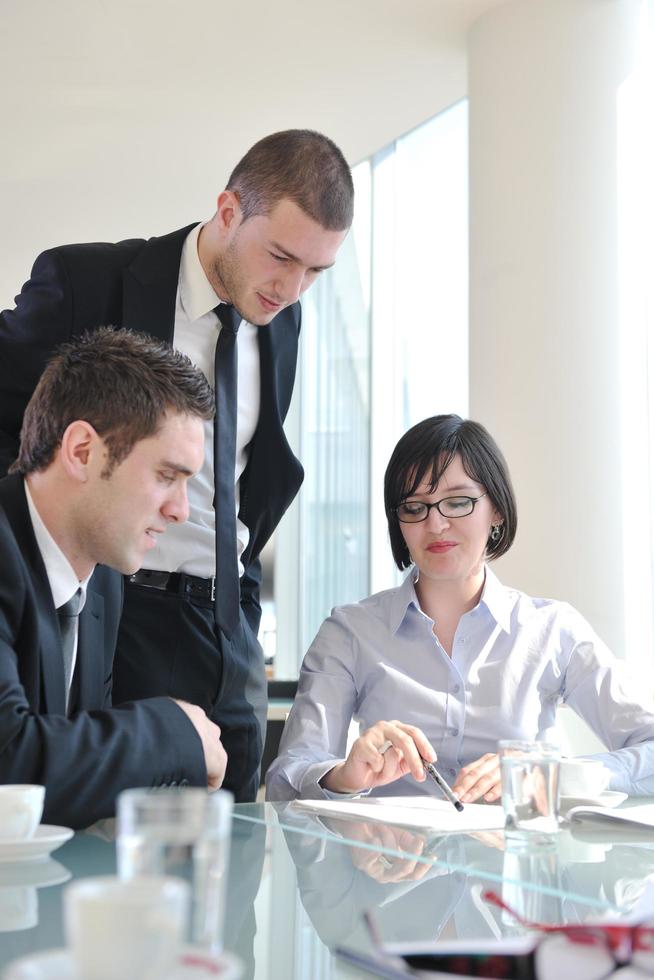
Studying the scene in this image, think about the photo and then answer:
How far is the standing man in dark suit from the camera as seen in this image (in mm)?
1922

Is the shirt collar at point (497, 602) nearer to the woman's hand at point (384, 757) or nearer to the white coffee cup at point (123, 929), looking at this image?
the woman's hand at point (384, 757)

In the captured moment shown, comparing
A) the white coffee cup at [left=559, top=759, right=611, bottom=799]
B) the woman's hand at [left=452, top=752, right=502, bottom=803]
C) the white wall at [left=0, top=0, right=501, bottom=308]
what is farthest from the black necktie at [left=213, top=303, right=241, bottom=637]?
the white wall at [left=0, top=0, right=501, bottom=308]

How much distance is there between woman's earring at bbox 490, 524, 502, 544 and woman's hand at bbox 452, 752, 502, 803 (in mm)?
704

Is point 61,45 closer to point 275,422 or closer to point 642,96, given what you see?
point 642,96

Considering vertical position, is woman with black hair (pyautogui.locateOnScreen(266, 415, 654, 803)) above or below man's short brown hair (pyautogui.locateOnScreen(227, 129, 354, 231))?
below

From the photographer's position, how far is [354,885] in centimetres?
104

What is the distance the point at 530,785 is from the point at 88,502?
701mm

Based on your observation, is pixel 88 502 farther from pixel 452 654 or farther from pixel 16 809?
pixel 452 654

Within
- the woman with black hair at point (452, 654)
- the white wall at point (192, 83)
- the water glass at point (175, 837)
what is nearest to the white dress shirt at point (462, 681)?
the woman with black hair at point (452, 654)

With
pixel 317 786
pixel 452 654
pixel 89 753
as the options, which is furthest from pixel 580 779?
pixel 89 753

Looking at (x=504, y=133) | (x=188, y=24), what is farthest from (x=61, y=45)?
(x=504, y=133)

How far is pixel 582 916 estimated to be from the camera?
930mm

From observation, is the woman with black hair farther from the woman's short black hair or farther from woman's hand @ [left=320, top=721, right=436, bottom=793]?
woman's hand @ [left=320, top=721, right=436, bottom=793]

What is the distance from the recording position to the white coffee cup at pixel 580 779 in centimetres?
153
